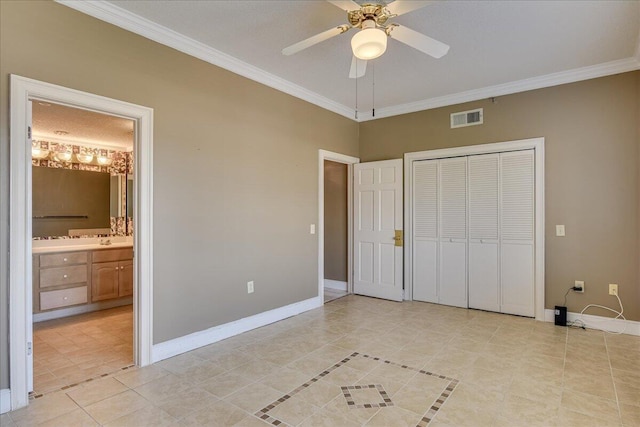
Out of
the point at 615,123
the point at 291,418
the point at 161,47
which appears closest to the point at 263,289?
the point at 291,418

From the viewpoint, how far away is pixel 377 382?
2572 millimetres

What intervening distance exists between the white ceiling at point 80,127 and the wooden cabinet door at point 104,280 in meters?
1.82

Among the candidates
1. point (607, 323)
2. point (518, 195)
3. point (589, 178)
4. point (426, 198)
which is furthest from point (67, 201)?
point (607, 323)

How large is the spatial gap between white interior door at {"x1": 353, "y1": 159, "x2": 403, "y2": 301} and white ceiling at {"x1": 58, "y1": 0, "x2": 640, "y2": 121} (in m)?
1.25

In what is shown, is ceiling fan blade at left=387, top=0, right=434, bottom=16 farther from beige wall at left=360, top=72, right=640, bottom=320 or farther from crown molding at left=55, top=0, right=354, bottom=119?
beige wall at left=360, top=72, right=640, bottom=320

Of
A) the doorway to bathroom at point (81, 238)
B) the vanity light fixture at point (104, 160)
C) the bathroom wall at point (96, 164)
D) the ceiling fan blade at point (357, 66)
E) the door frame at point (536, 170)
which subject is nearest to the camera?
the ceiling fan blade at point (357, 66)

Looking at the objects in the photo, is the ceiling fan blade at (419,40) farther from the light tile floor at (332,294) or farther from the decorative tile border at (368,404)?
the light tile floor at (332,294)

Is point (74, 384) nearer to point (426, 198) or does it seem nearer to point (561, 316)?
point (426, 198)

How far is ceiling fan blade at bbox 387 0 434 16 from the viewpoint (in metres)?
2.00

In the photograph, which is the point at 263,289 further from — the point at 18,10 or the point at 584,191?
the point at 584,191

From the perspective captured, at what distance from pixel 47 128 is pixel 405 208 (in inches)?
196

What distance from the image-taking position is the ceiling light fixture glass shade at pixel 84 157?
5199mm

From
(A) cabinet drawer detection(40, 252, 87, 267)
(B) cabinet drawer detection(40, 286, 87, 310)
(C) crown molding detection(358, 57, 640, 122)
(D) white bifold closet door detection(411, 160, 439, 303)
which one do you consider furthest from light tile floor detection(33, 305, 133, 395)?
(C) crown molding detection(358, 57, 640, 122)

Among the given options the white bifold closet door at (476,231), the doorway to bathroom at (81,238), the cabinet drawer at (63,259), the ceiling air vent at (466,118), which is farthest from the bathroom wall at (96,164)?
the ceiling air vent at (466,118)
